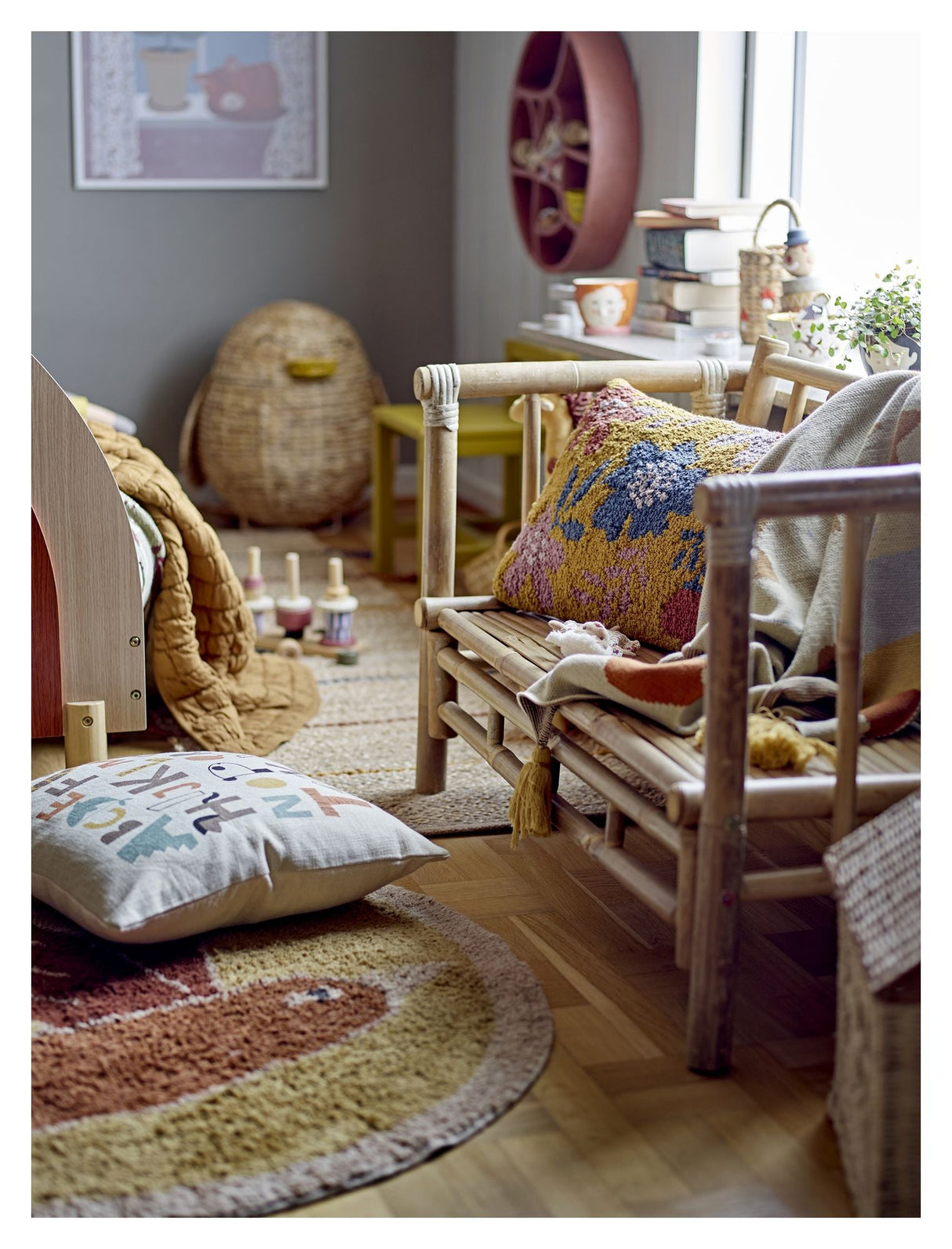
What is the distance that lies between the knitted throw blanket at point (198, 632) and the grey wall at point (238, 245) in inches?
76.5

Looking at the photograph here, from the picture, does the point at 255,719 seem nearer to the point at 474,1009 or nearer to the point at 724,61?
the point at 474,1009

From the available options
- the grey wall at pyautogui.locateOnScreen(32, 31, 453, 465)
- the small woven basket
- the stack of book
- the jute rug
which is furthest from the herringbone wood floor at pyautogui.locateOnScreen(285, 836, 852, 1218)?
the grey wall at pyautogui.locateOnScreen(32, 31, 453, 465)

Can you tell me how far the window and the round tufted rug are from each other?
1.77 meters

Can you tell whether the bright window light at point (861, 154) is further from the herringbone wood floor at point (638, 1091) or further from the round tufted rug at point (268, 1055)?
the round tufted rug at point (268, 1055)

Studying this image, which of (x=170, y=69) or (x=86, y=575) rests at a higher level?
(x=170, y=69)

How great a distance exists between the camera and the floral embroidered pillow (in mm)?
1883

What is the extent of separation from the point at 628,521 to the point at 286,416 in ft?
8.06

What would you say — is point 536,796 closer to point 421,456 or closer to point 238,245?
point 421,456

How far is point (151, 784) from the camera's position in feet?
6.17

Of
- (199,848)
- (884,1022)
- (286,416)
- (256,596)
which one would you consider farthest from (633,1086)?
(286,416)

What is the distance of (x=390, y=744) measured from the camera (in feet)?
8.52

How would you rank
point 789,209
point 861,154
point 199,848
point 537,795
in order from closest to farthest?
point 199,848 → point 537,795 → point 789,209 → point 861,154

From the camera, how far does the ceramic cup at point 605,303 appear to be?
3.14 meters

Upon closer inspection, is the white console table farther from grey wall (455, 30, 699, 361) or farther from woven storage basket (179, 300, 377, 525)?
woven storage basket (179, 300, 377, 525)
